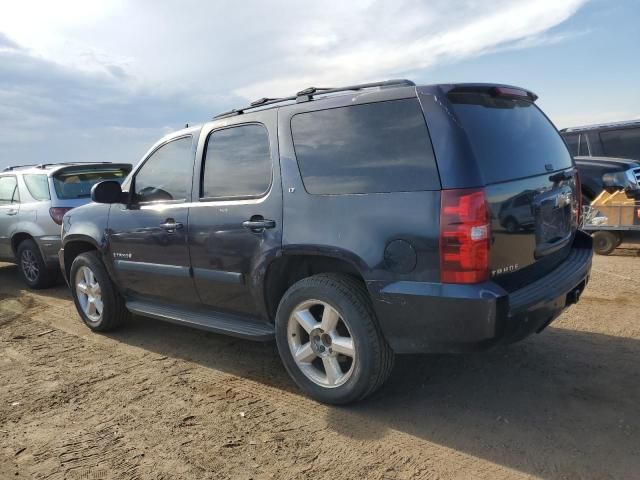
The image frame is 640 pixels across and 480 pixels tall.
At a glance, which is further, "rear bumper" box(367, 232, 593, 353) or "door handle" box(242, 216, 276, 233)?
"door handle" box(242, 216, 276, 233)

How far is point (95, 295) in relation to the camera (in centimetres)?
496

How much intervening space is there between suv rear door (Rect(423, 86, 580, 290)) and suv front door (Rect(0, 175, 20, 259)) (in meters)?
6.57

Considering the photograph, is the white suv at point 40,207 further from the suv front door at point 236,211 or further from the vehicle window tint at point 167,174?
the suv front door at point 236,211

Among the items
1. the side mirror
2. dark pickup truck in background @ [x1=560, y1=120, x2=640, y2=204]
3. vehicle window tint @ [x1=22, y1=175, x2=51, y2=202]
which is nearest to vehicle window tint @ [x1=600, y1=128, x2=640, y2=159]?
dark pickup truck in background @ [x1=560, y1=120, x2=640, y2=204]

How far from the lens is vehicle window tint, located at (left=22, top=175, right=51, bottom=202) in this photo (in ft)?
22.2

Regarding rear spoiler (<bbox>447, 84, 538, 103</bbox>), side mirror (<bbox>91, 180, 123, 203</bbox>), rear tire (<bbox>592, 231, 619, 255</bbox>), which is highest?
rear spoiler (<bbox>447, 84, 538, 103</bbox>)

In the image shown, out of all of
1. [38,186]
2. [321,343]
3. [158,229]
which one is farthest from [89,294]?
[321,343]

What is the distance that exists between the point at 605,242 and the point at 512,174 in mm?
5305

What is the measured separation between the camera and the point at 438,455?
2650 mm

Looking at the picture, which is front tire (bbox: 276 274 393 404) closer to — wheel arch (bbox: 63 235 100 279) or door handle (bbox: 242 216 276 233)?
door handle (bbox: 242 216 276 233)

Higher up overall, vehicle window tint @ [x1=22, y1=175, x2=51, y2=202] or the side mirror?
vehicle window tint @ [x1=22, y1=175, x2=51, y2=202]

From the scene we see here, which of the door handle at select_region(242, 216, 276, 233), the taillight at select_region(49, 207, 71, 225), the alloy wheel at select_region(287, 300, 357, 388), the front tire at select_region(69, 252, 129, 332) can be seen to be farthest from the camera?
the taillight at select_region(49, 207, 71, 225)

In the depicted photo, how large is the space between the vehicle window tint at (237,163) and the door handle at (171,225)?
32cm

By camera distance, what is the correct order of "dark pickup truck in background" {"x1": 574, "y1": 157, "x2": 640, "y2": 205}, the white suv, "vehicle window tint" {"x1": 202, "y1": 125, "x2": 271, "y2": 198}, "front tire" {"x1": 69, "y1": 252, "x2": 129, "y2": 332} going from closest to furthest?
"vehicle window tint" {"x1": 202, "y1": 125, "x2": 271, "y2": 198} → "front tire" {"x1": 69, "y1": 252, "x2": 129, "y2": 332} → the white suv → "dark pickup truck in background" {"x1": 574, "y1": 157, "x2": 640, "y2": 205}
